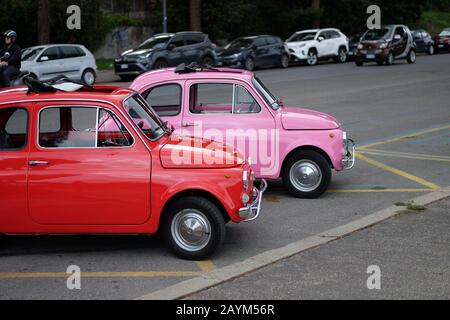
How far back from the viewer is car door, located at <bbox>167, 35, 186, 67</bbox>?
97.0ft

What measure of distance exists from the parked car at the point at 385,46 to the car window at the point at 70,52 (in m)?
13.1

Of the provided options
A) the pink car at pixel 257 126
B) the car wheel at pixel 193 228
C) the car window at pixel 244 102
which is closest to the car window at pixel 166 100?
the pink car at pixel 257 126

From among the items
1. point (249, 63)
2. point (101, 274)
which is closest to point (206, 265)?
point (101, 274)

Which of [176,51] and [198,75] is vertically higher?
[198,75]

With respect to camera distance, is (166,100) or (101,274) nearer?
(101,274)

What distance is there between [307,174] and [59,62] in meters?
18.8

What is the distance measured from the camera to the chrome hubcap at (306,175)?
938cm

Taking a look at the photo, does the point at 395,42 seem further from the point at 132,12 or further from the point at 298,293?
the point at 298,293

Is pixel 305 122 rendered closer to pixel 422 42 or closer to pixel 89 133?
pixel 89 133

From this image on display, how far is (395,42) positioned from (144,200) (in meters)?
28.7

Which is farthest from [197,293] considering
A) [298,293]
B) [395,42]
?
[395,42]

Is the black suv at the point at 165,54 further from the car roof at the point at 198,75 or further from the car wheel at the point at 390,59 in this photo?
the car roof at the point at 198,75

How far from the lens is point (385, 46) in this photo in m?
33.3

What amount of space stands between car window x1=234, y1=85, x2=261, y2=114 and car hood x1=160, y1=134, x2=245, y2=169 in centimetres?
215
